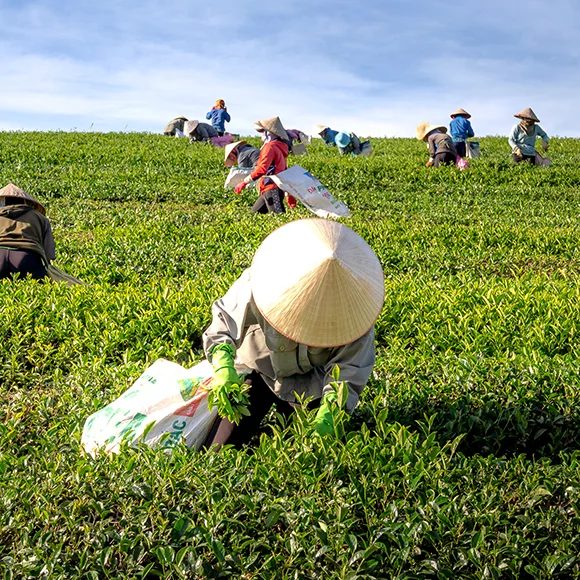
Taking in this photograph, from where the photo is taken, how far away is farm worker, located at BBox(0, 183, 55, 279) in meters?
6.83

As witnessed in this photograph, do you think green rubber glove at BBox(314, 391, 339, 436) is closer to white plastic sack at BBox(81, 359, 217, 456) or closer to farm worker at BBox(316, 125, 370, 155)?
white plastic sack at BBox(81, 359, 217, 456)

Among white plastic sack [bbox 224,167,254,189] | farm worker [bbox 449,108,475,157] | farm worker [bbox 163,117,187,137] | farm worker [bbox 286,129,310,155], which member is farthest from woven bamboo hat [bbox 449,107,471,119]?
farm worker [bbox 163,117,187,137]

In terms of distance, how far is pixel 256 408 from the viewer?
376 centimetres

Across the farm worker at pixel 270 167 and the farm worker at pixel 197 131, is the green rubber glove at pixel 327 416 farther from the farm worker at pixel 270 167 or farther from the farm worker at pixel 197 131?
the farm worker at pixel 197 131

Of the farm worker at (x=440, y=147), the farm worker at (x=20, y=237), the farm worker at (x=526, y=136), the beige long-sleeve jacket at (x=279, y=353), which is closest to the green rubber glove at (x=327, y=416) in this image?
the beige long-sleeve jacket at (x=279, y=353)

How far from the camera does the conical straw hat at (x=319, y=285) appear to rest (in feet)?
9.70

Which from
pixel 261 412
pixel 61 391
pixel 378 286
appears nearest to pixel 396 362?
pixel 261 412

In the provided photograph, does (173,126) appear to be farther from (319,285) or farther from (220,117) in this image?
(319,285)

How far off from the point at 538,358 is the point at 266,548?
2669 millimetres

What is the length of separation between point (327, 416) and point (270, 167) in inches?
340

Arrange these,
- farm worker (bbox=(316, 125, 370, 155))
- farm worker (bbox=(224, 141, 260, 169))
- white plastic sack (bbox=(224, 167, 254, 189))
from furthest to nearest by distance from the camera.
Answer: farm worker (bbox=(316, 125, 370, 155)) → white plastic sack (bbox=(224, 167, 254, 189)) → farm worker (bbox=(224, 141, 260, 169))

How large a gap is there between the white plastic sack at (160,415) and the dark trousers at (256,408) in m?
0.15

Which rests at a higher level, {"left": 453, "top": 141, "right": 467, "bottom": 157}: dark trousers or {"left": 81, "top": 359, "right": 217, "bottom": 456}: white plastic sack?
{"left": 453, "top": 141, "right": 467, "bottom": 157}: dark trousers

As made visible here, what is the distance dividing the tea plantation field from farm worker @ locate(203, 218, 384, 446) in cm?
27
